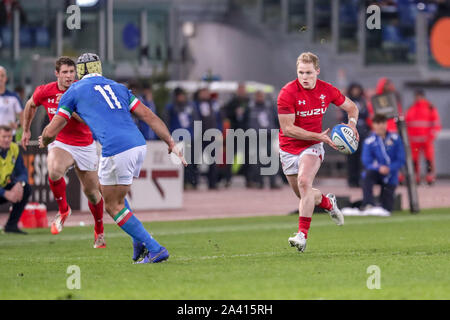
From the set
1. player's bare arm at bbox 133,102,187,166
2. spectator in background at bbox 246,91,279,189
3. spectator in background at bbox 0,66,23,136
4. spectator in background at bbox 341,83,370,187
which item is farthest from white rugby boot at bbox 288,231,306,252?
spectator in background at bbox 246,91,279,189

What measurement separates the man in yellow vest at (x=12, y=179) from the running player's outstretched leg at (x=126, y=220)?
15.8ft

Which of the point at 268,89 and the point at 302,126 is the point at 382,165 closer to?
the point at 302,126

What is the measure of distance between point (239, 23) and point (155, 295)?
28991 mm

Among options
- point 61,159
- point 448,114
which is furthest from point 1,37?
point 61,159

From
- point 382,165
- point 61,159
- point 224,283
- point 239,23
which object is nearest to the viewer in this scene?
point 224,283

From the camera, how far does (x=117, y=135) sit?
11219mm

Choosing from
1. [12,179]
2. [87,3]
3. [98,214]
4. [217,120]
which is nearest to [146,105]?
[217,120]

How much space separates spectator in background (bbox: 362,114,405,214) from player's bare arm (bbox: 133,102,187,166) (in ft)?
27.6

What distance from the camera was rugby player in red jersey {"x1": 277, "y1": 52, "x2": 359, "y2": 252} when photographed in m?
12.5

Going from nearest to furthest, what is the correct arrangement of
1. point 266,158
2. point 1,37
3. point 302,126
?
point 302,126
point 266,158
point 1,37

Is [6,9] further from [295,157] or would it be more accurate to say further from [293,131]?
[293,131]

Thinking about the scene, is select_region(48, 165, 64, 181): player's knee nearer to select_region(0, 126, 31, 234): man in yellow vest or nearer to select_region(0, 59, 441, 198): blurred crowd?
select_region(0, 126, 31, 234): man in yellow vest

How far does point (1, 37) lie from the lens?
3509cm

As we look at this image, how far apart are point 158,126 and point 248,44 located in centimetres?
2634
